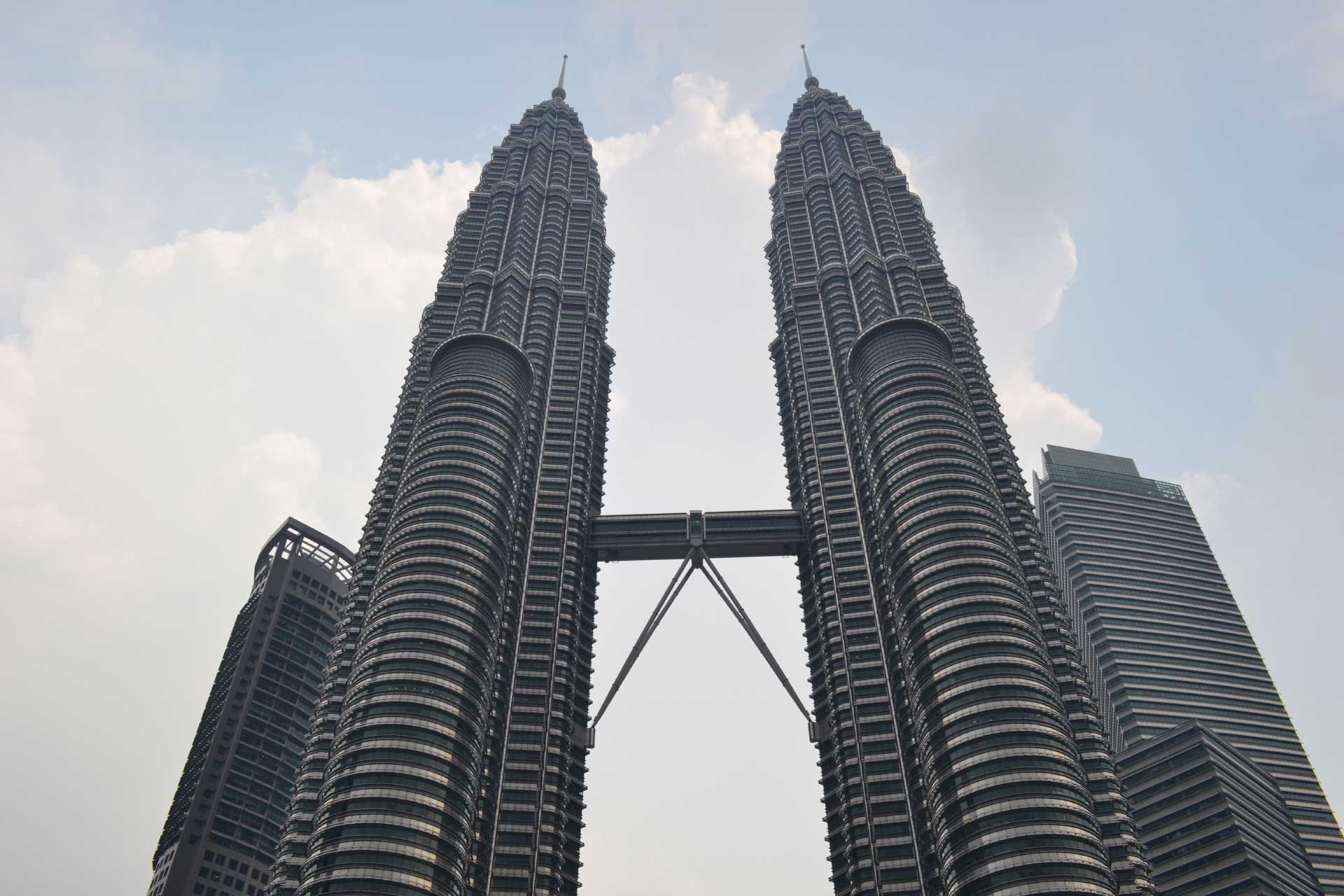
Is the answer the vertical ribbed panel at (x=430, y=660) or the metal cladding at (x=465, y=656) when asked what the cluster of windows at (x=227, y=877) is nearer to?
the metal cladding at (x=465, y=656)

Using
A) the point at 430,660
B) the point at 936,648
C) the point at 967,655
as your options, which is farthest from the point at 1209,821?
the point at 430,660

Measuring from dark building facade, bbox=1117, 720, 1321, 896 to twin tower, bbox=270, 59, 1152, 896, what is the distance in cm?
5868

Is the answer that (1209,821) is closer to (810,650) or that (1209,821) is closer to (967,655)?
(810,650)

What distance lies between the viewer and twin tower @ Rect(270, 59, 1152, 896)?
366 ft

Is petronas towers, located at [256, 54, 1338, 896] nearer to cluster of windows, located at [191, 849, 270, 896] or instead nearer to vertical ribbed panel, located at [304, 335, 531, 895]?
vertical ribbed panel, located at [304, 335, 531, 895]

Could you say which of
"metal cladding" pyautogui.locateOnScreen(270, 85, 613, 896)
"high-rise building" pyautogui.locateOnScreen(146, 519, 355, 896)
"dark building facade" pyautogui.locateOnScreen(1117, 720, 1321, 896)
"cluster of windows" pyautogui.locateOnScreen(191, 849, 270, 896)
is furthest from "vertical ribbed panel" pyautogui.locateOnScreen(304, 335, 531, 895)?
"dark building facade" pyautogui.locateOnScreen(1117, 720, 1321, 896)

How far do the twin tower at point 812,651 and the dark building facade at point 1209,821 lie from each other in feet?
193

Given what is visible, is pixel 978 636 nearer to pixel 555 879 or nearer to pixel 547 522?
pixel 555 879

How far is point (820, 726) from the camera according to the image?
15800 cm

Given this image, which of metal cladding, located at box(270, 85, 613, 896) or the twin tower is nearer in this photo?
the twin tower

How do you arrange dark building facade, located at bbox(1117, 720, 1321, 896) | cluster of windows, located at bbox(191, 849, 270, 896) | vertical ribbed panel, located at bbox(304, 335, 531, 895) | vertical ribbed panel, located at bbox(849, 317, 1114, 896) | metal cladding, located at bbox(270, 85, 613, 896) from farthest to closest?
dark building facade, located at bbox(1117, 720, 1321, 896), cluster of windows, located at bbox(191, 849, 270, 896), metal cladding, located at bbox(270, 85, 613, 896), vertical ribbed panel, located at bbox(304, 335, 531, 895), vertical ribbed panel, located at bbox(849, 317, 1114, 896)

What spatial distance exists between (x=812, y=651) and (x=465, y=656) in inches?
2424

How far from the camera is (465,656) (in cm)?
12925

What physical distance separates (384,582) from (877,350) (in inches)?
3352
